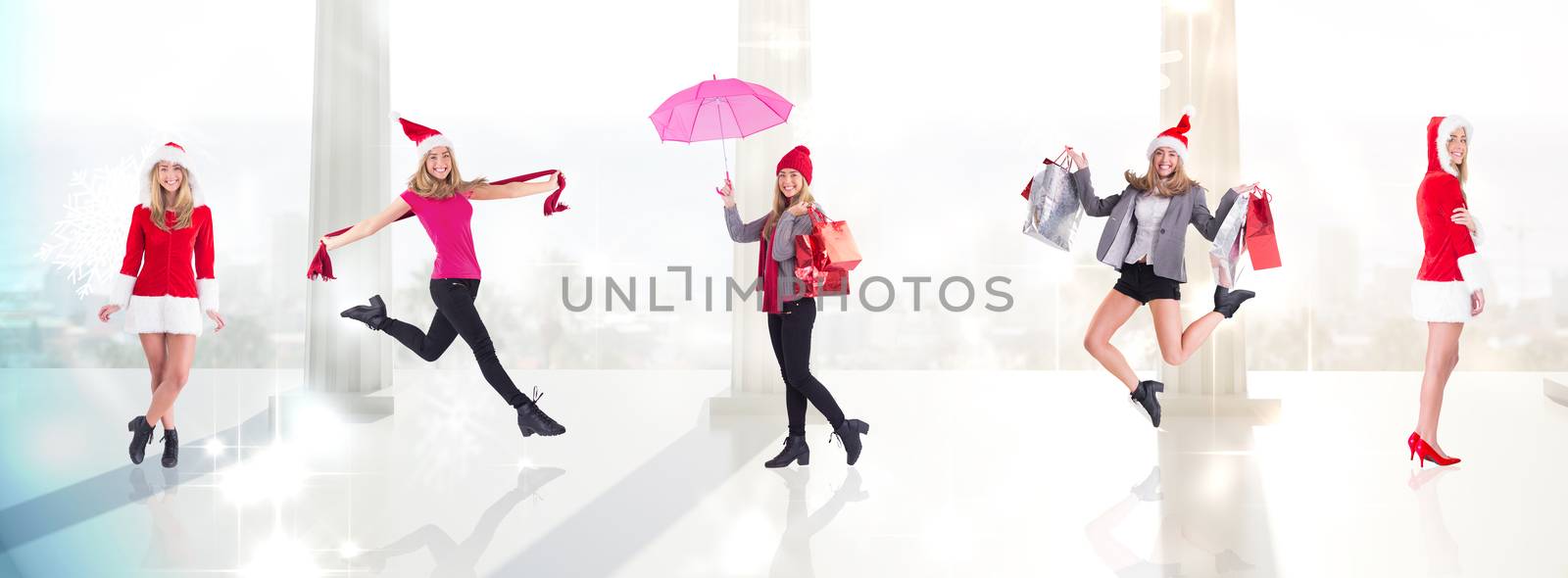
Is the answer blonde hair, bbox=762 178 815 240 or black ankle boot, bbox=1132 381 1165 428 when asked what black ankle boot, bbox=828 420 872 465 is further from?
black ankle boot, bbox=1132 381 1165 428

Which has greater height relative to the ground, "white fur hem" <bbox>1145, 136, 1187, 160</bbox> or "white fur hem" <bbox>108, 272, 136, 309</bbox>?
"white fur hem" <bbox>1145, 136, 1187, 160</bbox>

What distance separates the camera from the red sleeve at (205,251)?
4.55 meters

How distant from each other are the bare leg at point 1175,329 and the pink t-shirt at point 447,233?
323cm

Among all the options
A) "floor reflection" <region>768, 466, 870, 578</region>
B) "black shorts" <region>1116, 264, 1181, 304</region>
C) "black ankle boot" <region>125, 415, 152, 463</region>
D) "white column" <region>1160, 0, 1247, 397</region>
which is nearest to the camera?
"floor reflection" <region>768, 466, 870, 578</region>

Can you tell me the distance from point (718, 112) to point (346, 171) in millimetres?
2680

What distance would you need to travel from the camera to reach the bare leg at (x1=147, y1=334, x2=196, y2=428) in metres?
4.52

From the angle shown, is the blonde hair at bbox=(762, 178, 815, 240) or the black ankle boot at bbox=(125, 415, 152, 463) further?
the black ankle boot at bbox=(125, 415, 152, 463)

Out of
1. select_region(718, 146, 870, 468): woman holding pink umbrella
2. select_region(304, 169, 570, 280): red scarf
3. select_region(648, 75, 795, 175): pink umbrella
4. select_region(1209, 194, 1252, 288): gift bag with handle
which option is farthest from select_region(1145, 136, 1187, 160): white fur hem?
select_region(304, 169, 570, 280): red scarf

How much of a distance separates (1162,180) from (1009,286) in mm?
3040

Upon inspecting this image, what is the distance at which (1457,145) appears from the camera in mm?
4227

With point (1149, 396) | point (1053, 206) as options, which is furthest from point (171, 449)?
point (1149, 396)

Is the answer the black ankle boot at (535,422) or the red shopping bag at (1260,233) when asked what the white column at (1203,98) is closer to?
the red shopping bag at (1260,233)

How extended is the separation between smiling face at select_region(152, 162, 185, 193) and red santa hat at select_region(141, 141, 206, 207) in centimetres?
2

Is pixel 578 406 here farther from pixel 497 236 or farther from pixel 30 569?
pixel 30 569
